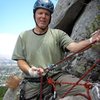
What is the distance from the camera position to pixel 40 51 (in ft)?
25.5

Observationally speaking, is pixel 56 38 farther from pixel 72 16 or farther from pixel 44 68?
pixel 72 16

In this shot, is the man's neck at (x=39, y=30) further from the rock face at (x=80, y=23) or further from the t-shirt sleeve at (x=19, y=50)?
the rock face at (x=80, y=23)

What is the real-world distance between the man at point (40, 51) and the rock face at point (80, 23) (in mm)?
5130

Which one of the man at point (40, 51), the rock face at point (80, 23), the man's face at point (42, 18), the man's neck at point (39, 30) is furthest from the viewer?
the rock face at point (80, 23)

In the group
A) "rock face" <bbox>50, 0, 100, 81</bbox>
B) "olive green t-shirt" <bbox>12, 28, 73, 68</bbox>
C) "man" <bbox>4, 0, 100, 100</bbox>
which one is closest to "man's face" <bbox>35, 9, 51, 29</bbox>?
"man" <bbox>4, 0, 100, 100</bbox>

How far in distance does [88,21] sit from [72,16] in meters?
1.79

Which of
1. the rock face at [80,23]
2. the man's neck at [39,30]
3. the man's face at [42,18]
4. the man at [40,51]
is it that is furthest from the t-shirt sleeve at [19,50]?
the rock face at [80,23]

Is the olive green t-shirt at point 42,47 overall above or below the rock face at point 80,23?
above

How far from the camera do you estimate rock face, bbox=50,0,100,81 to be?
13.7m

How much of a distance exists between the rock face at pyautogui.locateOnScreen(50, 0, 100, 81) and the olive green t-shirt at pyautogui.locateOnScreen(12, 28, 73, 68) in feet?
16.8

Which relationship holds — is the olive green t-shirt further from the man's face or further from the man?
the man's face

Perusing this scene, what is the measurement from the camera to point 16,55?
800 centimetres

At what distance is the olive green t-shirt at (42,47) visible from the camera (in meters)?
7.73

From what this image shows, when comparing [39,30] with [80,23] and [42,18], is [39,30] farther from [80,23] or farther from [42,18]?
[80,23]
